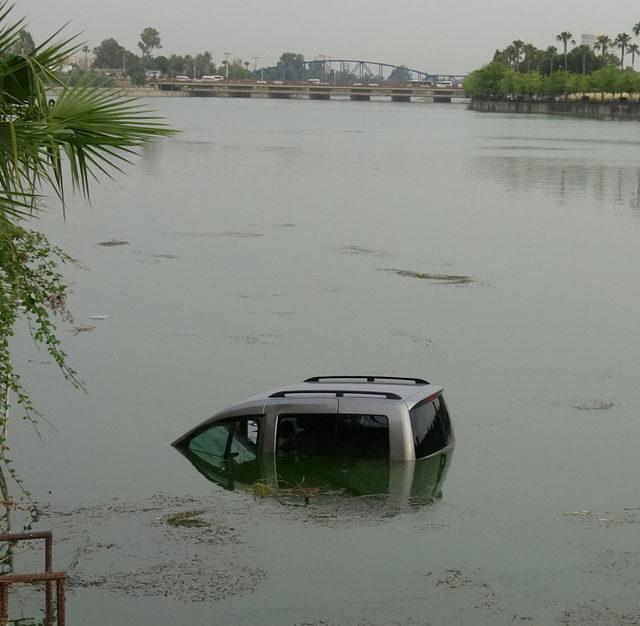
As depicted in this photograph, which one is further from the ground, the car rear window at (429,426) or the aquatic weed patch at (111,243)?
the car rear window at (429,426)

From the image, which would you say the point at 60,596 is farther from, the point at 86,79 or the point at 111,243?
the point at 111,243

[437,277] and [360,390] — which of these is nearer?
[360,390]

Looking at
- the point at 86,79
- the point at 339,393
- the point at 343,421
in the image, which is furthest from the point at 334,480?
the point at 86,79

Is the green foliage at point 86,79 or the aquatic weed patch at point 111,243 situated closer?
the green foliage at point 86,79

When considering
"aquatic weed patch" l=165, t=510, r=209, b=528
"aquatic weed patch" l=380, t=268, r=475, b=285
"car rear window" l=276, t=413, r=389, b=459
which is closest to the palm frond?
"aquatic weed patch" l=165, t=510, r=209, b=528

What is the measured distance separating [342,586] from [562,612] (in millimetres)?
1946

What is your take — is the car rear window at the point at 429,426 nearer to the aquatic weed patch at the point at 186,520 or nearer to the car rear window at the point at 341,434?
the car rear window at the point at 341,434

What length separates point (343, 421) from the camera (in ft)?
46.8

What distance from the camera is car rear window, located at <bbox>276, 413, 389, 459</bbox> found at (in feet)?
46.5

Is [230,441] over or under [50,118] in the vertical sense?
under

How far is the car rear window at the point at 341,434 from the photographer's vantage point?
14172 millimetres

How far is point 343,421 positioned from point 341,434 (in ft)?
0.47

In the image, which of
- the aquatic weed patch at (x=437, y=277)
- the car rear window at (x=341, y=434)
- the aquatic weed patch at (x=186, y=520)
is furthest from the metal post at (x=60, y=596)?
the aquatic weed patch at (x=437, y=277)

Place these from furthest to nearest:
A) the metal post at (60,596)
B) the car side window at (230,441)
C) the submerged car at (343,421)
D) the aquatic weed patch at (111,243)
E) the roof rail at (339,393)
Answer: the aquatic weed patch at (111,243) → the car side window at (230,441) → the submerged car at (343,421) → the roof rail at (339,393) → the metal post at (60,596)
